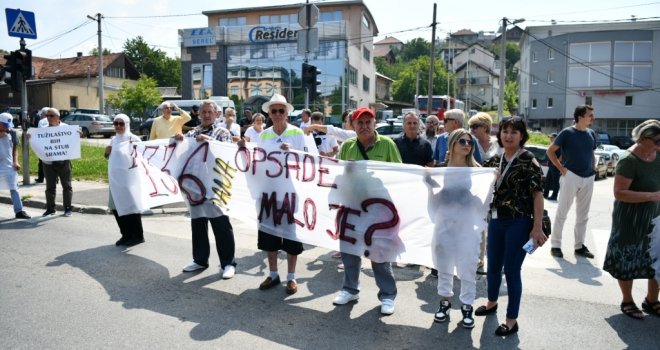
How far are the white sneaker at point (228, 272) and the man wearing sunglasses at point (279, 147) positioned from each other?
497 mm

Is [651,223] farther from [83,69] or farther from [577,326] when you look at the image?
[83,69]

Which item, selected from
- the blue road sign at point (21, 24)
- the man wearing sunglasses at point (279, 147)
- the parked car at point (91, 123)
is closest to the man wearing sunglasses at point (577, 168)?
the man wearing sunglasses at point (279, 147)

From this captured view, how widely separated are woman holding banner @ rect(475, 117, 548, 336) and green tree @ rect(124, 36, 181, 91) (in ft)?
255

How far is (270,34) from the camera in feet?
137

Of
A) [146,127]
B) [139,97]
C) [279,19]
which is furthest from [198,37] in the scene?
[146,127]

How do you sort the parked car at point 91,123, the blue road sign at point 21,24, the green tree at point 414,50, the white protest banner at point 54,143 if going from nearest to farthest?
1. the white protest banner at point 54,143
2. the blue road sign at point 21,24
3. the parked car at point 91,123
4. the green tree at point 414,50

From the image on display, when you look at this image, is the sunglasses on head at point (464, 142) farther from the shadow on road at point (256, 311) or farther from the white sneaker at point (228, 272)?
the white sneaker at point (228, 272)

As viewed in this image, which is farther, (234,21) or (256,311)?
(234,21)

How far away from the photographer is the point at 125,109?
41.8 meters

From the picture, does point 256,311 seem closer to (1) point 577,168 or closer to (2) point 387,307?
(2) point 387,307

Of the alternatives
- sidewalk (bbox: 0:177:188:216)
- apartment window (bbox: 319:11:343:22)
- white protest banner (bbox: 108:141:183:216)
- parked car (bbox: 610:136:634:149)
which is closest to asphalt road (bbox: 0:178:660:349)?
white protest banner (bbox: 108:141:183:216)

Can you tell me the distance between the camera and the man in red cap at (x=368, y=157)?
4656 mm

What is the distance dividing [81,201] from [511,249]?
870cm

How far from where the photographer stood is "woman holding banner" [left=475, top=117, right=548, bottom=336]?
4.04m
